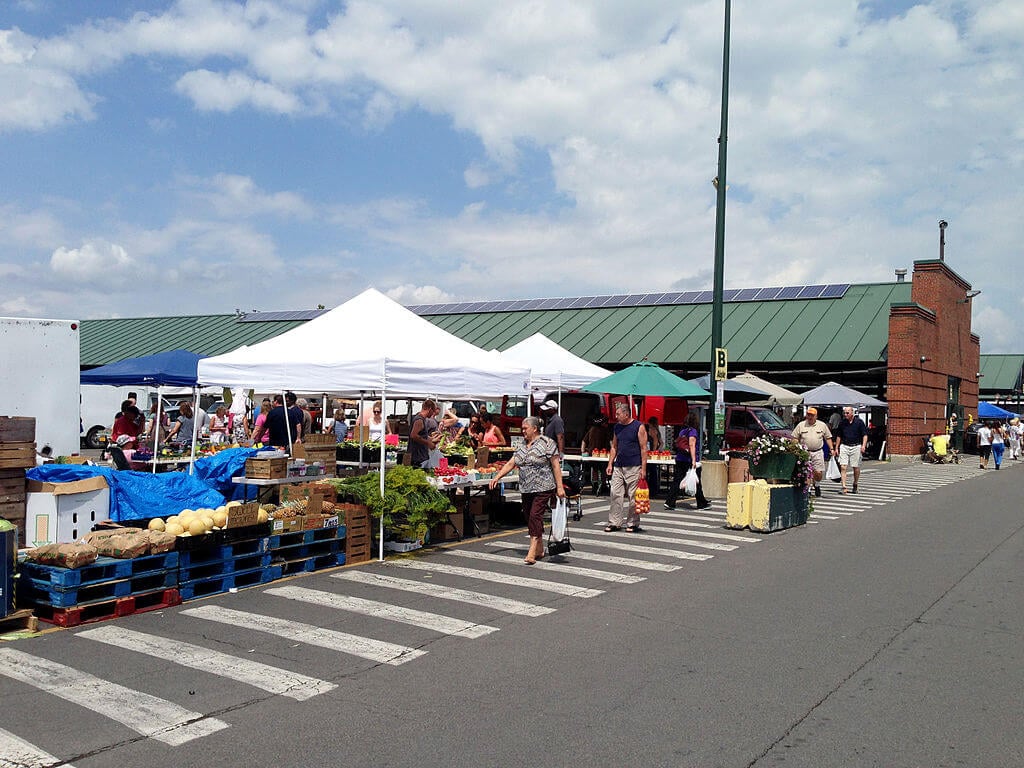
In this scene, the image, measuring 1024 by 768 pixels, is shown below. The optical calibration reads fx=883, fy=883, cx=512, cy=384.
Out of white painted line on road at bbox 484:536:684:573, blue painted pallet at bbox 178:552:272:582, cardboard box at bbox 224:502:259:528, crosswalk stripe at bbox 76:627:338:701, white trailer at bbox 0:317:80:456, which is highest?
white trailer at bbox 0:317:80:456

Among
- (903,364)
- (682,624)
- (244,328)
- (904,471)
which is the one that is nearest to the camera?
(682,624)

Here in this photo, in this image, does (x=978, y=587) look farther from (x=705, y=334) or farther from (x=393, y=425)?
(x=705, y=334)

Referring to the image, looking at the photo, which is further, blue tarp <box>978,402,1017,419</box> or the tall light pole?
blue tarp <box>978,402,1017,419</box>

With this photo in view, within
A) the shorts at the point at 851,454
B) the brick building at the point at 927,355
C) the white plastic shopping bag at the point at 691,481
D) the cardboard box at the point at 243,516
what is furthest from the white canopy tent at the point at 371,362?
the brick building at the point at 927,355

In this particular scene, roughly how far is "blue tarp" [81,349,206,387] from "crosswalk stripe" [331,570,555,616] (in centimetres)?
812

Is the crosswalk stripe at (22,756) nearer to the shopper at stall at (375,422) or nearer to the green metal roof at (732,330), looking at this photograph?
the shopper at stall at (375,422)

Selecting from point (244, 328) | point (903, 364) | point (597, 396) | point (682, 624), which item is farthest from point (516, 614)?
point (244, 328)

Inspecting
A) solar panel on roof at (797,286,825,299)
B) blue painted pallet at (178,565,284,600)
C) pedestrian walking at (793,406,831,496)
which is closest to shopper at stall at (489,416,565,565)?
blue painted pallet at (178,565,284,600)

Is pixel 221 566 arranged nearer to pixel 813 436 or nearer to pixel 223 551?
pixel 223 551

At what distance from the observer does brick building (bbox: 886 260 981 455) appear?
106 ft

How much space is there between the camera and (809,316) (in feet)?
115

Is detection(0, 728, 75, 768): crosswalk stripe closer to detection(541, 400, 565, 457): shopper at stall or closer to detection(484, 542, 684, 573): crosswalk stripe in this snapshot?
detection(484, 542, 684, 573): crosswalk stripe

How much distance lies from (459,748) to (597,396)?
16.6 metres

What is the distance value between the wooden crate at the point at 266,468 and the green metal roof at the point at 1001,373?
5380 cm
